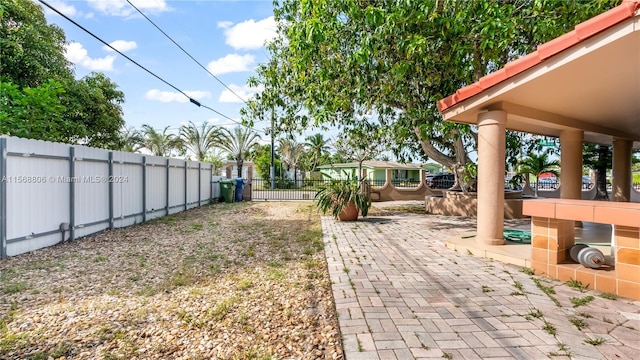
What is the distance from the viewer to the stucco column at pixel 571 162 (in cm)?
705

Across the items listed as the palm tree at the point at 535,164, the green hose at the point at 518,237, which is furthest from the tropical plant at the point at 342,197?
the palm tree at the point at 535,164

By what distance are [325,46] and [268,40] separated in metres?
4.56

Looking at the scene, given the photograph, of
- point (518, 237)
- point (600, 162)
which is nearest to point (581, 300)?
point (518, 237)

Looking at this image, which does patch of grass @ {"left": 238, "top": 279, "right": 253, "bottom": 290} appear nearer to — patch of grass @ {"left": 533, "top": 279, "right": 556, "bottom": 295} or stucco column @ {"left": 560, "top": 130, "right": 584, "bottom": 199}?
patch of grass @ {"left": 533, "top": 279, "right": 556, "bottom": 295}

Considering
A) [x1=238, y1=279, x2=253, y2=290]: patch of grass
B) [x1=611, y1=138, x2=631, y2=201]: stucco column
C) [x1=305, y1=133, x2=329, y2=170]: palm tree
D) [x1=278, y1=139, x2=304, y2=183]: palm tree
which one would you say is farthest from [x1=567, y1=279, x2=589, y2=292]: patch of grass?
[x1=305, y1=133, x2=329, y2=170]: palm tree

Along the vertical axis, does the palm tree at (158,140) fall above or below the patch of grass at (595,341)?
above

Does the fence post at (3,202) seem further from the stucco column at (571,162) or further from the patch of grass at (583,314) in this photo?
the stucco column at (571,162)

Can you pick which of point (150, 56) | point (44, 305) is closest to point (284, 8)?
point (150, 56)

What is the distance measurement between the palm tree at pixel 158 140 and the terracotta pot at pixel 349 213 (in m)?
26.2

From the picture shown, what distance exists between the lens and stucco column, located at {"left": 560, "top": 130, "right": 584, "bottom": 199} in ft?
23.1

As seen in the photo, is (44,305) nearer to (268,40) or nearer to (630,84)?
(630,84)

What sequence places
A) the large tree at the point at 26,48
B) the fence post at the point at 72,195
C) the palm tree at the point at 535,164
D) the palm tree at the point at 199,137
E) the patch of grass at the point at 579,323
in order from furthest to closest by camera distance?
the palm tree at the point at 199,137 < the palm tree at the point at 535,164 < the large tree at the point at 26,48 < the fence post at the point at 72,195 < the patch of grass at the point at 579,323

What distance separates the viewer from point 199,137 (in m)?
30.3

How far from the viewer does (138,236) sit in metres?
7.27
